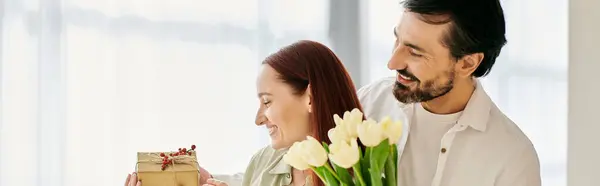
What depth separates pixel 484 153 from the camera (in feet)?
6.35

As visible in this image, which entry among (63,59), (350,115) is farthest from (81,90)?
(350,115)

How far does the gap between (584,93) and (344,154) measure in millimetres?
1165

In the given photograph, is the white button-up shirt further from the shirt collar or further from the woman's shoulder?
the woman's shoulder

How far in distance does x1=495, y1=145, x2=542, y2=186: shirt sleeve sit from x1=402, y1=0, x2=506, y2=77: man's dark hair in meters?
0.24

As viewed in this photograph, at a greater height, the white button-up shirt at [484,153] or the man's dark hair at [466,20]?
the man's dark hair at [466,20]

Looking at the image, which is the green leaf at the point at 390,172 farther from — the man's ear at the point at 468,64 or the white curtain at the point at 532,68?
the white curtain at the point at 532,68

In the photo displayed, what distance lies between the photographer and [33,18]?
9.34ft

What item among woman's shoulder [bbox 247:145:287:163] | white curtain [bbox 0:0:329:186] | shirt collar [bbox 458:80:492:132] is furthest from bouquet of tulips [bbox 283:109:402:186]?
white curtain [bbox 0:0:329:186]

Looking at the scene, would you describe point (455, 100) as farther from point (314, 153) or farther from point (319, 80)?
point (314, 153)

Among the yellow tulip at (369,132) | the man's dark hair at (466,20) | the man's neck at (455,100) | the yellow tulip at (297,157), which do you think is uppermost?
the man's dark hair at (466,20)

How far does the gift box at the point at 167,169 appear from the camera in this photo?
201 cm

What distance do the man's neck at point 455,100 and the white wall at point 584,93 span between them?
61cm

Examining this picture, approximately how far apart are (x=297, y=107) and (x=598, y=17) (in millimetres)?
902

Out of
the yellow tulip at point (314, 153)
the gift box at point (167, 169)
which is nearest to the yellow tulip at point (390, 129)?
the yellow tulip at point (314, 153)
